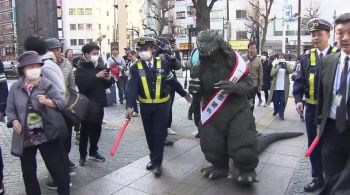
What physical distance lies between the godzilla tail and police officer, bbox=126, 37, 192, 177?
1.93 m

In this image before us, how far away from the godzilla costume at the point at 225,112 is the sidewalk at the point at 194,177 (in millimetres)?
273

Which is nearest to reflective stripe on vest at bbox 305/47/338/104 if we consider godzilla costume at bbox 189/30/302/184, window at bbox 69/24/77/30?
godzilla costume at bbox 189/30/302/184

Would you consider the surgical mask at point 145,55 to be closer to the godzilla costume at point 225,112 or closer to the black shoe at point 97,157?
the godzilla costume at point 225,112

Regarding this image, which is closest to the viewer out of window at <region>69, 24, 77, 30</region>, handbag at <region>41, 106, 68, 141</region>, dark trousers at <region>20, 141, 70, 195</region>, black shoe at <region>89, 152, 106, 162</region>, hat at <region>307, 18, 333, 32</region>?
handbag at <region>41, 106, 68, 141</region>

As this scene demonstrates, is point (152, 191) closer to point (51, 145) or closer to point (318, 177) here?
point (51, 145)

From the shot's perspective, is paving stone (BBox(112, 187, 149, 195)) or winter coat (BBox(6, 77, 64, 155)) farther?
paving stone (BBox(112, 187, 149, 195))

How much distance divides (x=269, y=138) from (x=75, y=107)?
3.79 meters

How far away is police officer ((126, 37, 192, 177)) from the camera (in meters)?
5.10

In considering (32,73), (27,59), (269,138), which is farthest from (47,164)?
(269,138)

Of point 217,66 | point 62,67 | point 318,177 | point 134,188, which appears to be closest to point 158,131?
point 134,188

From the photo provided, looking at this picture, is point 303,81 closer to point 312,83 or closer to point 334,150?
point 312,83

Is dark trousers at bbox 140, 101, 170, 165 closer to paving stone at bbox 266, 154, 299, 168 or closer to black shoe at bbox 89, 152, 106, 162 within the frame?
black shoe at bbox 89, 152, 106, 162

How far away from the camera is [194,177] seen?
5.01 m

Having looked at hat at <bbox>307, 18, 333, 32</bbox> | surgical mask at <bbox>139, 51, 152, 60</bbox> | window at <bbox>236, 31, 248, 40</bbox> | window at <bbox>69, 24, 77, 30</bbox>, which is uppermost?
window at <bbox>69, 24, 77, 30</bbox>
